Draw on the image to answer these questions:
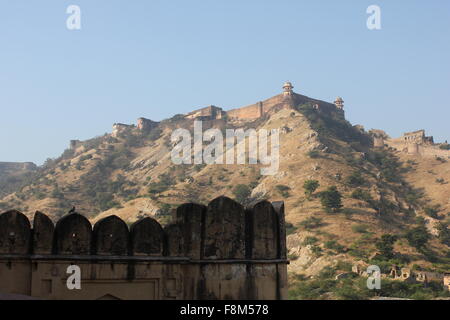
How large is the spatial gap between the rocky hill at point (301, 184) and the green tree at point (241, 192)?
0.13m

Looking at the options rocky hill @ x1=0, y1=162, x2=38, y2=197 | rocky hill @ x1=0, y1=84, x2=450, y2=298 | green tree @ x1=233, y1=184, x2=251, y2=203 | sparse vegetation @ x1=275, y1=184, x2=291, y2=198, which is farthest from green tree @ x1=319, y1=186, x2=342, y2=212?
rocky hill @ x1=0, y1=162, x2=38, y2=197

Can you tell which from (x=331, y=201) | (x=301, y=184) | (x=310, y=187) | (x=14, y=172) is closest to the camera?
(x=331, y=201)

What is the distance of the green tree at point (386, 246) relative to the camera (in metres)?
45.8

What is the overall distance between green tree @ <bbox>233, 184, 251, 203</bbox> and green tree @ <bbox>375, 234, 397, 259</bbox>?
21.3 metres

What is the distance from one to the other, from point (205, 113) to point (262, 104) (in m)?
11.5

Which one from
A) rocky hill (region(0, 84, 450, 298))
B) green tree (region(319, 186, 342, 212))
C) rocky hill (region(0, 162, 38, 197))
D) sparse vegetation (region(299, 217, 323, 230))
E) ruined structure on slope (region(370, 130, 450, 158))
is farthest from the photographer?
rocky hill (region(0, 162, 38, 197))

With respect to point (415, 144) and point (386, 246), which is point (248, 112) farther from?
point (386, 246)

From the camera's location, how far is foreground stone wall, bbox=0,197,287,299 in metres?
6.49

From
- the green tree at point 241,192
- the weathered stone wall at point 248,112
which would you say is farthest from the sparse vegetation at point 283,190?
the weathered stone wall at point 248,112

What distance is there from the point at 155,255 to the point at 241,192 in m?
60.1

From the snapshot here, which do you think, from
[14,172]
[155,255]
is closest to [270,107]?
[14,172]

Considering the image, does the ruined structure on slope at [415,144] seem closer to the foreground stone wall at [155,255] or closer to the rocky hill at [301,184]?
the rocky hill at [301,184]

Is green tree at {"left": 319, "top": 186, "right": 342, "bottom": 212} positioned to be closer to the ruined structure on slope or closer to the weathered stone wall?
the ruined structure on slope

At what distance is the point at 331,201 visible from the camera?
5756 centimetres
